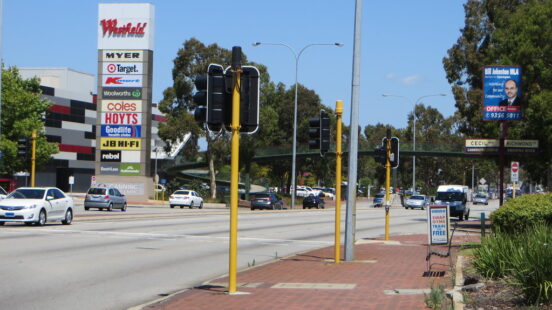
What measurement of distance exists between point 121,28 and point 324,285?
57007mm

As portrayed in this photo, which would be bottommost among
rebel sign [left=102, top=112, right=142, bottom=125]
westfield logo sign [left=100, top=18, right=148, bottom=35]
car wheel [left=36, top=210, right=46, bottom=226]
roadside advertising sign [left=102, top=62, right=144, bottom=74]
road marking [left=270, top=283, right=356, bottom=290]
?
road marking [left=270, top=283, right=356, bottom=290]

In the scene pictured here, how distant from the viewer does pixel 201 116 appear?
1170 centimetres

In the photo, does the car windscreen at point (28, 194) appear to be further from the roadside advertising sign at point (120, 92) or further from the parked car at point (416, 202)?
the parked car at point (416, 202)

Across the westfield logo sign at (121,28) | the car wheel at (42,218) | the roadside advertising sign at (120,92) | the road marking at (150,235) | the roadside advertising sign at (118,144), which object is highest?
the westfield logo sign at (121,28)

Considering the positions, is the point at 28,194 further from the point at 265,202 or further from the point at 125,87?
the point at 125,87

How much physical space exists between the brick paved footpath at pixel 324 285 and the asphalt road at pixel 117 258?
0.89 metres

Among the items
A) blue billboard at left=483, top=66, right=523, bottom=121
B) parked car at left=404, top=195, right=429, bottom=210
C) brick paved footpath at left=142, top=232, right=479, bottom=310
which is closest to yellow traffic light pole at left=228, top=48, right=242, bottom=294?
brick paved footpath at left=142, top=232, right=479, bottom=310

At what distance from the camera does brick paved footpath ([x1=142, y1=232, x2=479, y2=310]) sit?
10.8m

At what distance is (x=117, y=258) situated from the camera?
18016 mm

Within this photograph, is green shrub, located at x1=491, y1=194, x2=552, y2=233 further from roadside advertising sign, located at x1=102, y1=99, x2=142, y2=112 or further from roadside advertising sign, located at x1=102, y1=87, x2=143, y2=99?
roadside advertising sign, located at x1=102, y1=87, x2=143, y2=99

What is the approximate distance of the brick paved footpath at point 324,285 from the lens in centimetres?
1080

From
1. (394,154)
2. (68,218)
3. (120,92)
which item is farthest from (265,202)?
(394,154)

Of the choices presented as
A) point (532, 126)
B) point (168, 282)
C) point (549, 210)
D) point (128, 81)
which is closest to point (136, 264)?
point (168, 282)

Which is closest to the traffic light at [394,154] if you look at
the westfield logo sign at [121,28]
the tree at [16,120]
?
the tree at [16,120]
